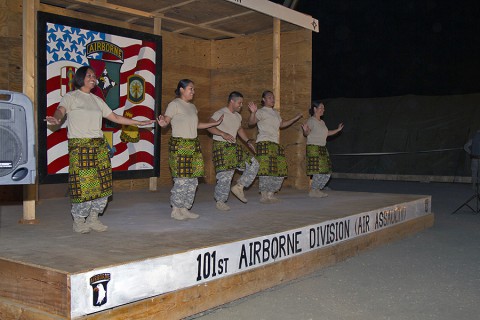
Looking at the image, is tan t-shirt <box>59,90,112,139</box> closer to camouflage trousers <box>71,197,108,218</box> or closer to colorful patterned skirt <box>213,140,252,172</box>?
camouflage trousers <box>71,197,108,218</box>

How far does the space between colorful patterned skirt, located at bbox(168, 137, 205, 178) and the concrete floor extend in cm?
161

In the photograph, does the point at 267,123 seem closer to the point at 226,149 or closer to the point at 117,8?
the point at 226,149

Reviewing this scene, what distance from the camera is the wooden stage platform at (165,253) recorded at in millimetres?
3689

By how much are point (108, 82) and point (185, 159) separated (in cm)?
319

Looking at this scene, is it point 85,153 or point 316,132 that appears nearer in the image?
point 85,153

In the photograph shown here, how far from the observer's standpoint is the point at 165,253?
418 cm

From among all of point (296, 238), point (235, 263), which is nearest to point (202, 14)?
point (296, 238)

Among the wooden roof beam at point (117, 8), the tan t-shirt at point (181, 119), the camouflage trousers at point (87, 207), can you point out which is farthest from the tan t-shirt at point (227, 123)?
the wooden roof beam at point (117, 8)

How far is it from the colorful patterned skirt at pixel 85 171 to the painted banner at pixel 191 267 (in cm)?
136

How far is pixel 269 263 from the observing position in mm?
5188

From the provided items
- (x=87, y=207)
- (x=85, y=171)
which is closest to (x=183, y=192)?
(x=87, y=207)

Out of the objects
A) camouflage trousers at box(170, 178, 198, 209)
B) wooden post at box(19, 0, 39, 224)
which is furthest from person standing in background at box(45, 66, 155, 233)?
camouflage trousers at box(170, 178, 198, 209)

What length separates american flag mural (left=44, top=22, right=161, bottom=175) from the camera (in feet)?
25.9

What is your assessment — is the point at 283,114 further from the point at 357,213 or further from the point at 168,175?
the point at 357,213
